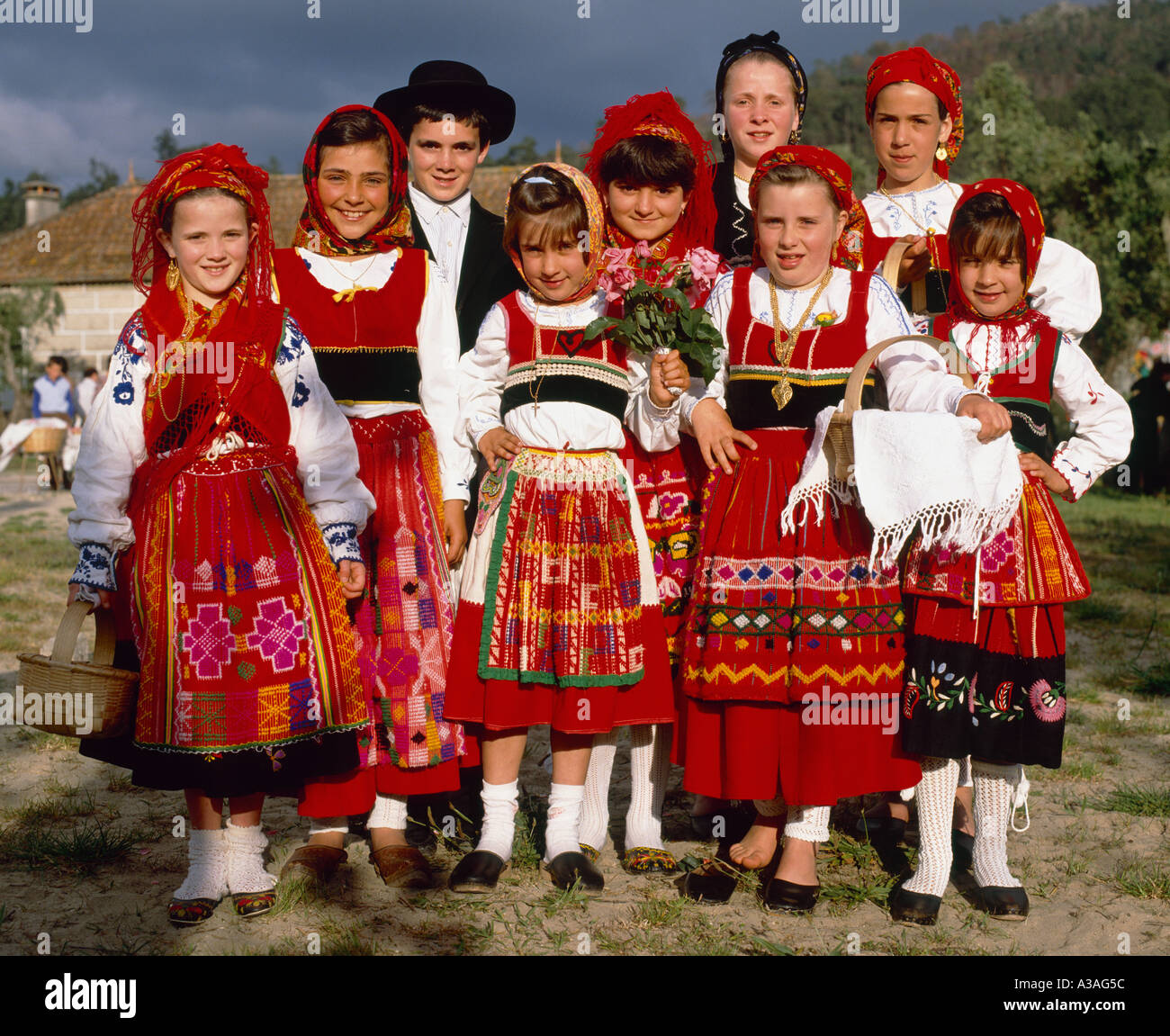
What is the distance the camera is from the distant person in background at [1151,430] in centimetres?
1525

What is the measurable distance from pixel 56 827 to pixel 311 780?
1539 mm

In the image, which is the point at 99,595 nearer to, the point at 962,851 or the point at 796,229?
the point at 796,229

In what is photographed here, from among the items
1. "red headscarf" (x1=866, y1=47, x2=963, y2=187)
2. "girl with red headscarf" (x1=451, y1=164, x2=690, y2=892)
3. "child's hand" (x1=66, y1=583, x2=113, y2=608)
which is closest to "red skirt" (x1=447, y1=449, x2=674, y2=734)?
"girl with red headscarf" (x1=451, y1=164, x2=690, y2=892)

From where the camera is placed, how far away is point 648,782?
3885 millimetres

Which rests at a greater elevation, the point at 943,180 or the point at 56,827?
the point at 943,180

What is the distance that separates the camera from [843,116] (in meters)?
78.4

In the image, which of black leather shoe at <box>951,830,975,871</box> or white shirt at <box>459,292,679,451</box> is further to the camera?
black leather shoe at <box>951,830,975,871</box>

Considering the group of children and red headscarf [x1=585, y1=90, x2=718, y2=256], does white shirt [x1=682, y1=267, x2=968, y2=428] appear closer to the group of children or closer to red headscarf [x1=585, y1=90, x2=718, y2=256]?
the group of children

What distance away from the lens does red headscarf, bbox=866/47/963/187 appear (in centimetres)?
397

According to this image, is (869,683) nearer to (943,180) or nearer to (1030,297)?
(1030,297)

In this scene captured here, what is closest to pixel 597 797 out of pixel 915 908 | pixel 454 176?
pixel 915 908

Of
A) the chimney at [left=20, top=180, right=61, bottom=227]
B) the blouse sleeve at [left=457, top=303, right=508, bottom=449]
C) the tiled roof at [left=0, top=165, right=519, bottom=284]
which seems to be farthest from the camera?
the chimney at [left=20, top=180, right=61, bottom=227]

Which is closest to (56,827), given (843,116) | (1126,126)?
(1126,126)

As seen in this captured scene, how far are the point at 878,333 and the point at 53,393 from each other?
719 inches
